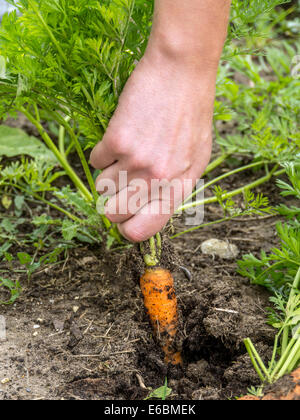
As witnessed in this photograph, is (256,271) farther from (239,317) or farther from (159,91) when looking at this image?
(159,91)

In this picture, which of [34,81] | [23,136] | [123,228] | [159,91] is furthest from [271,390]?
[23,136]

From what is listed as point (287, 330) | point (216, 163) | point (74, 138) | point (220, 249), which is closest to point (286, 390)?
point (287, 330)

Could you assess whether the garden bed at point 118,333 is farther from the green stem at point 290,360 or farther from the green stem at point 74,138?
the green stem at point 74,138

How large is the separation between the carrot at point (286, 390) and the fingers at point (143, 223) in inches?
19.0

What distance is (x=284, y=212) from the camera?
159cm

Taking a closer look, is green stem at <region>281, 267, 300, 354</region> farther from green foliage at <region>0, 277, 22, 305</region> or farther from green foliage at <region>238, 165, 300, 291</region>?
green foliage at <region>0, 277, 22, 305</region>

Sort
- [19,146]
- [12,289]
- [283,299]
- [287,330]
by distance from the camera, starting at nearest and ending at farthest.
A: 1. [287,330]
2. [283,299]
3. [12,289]
4. [19,146]

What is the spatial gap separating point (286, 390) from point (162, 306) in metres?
0.50

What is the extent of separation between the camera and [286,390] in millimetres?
1106

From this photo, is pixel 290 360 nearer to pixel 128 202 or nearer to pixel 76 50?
pixel 128 202

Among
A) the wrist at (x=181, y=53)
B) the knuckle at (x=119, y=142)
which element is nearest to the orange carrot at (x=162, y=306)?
the knuckle at (x=119, y=142)

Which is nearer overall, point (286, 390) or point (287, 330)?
point (286, 390)

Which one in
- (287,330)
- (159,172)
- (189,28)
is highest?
(189,28)

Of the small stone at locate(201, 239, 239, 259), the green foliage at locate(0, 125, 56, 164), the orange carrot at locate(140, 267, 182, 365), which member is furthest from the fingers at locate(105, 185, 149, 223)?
the green foliage at locate(0, 125, 56, 164)
